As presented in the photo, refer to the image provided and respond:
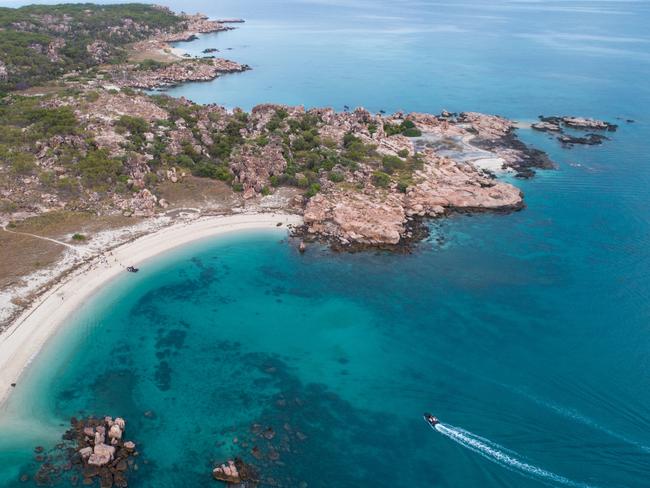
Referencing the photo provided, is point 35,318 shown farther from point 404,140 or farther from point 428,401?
point 404,140

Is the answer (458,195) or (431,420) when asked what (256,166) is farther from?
(431,420)

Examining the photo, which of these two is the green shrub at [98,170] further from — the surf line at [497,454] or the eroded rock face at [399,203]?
the surf line at [497,454]

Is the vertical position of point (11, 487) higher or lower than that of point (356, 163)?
lower

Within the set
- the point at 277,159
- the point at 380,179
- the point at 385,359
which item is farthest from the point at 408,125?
the point at 385,359

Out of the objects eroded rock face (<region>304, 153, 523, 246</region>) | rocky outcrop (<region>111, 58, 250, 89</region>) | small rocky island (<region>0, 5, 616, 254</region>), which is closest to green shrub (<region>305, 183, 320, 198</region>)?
small rocky island (<region>0, 5, 616, 254</region>)

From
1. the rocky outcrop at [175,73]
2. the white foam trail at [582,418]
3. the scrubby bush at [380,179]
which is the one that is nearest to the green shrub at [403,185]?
the scrubby bush at [380,179]

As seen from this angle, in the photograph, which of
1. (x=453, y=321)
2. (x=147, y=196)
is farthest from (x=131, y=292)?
(x=453, y=321)
